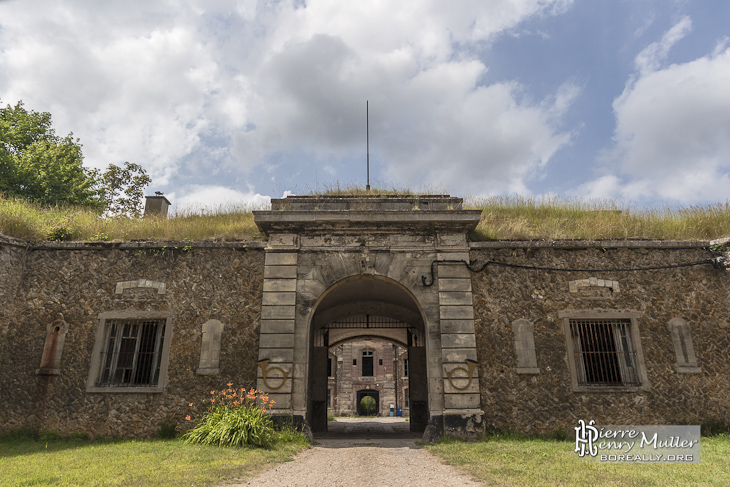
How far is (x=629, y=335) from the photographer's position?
1003 cm

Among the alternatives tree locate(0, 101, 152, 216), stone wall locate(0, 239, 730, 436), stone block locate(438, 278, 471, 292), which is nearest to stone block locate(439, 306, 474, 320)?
stone wall locate(0, 239, 730, 436)

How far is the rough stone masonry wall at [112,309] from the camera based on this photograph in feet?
31.4

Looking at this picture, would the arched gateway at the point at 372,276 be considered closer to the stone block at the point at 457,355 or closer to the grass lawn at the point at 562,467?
the stone block at the point at 457,355

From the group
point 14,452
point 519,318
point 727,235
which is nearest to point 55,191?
point 14,452

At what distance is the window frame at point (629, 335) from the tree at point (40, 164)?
20.3m

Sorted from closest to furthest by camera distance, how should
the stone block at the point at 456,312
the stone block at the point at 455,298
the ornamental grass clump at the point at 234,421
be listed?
the ornamental grass clump at the point at 234,421
the stone block at the point at 456,312
the stone block at the point at 455,298

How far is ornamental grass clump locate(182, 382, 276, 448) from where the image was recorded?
8.23m

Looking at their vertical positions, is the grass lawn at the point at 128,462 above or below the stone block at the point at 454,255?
below

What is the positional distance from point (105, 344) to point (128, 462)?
13.4 ft

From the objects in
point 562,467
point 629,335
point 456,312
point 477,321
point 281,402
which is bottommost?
point 562,467

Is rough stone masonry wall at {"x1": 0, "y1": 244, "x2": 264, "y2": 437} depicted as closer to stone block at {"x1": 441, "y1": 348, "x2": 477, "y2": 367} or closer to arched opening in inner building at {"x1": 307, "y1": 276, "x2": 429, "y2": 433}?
arched opening in inner building at {"x1": 307, "y1": 276, "x2": 429, "y2": 433}

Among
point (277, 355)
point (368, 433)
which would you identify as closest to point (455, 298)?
point (277, 355)

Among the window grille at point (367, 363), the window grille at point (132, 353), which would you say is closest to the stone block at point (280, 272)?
the window grille at point (132, 353)

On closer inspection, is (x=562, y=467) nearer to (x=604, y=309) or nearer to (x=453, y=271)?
(x=453, y=271)
